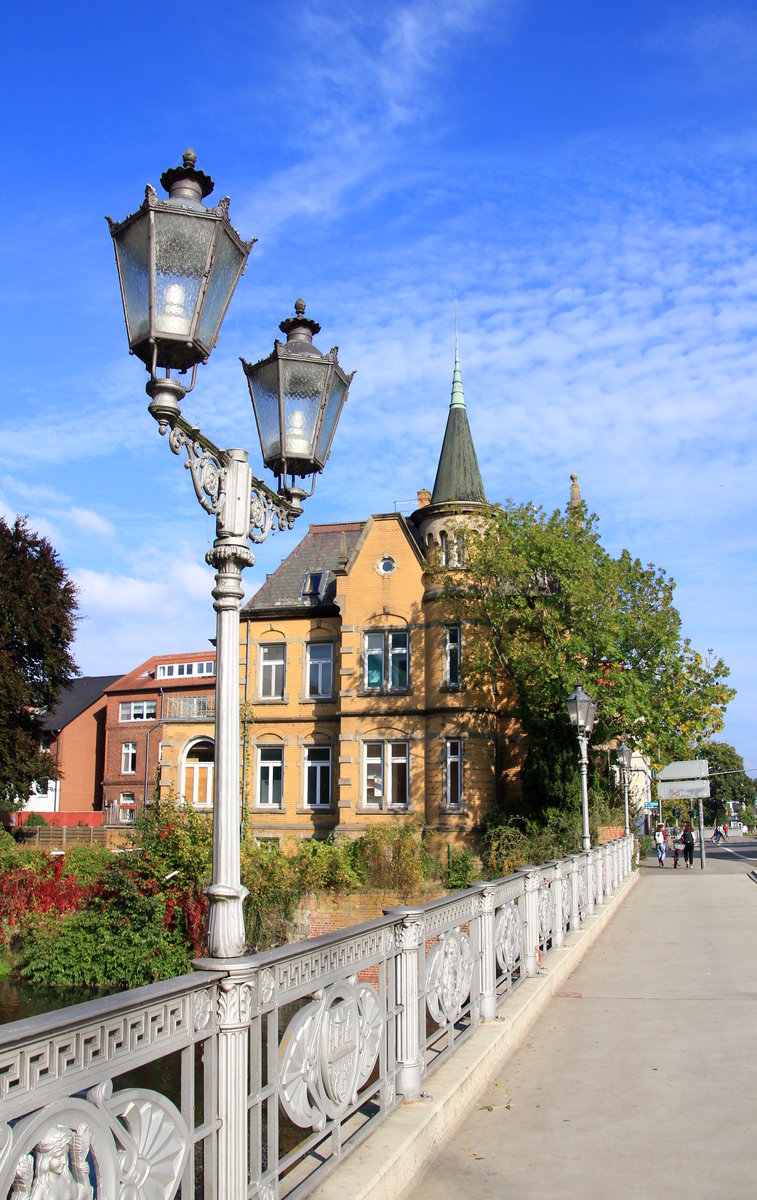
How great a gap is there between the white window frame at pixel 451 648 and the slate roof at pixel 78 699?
1024 inches

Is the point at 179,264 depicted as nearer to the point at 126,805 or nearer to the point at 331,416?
the point at 331,416

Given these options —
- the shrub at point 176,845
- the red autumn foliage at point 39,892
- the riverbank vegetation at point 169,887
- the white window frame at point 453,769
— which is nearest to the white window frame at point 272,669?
the white window frame at point 453,769

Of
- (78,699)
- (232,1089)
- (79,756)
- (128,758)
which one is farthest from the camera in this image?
(78,699)

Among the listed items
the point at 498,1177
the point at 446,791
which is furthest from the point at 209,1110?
the point at 446,791

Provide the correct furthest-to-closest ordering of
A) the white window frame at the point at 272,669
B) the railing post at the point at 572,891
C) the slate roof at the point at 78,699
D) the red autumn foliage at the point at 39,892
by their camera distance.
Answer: the slate roof at the point at 78,699 → the white window frame at the point at 272,669 → the red autumn foliage at the point at 39,892 → the railing post at the point at 572,891

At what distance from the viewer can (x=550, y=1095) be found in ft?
21.3

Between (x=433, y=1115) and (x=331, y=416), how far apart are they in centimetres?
396

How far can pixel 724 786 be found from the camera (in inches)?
4601

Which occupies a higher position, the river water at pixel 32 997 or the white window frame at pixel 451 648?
the white window frame at pixel 451 648

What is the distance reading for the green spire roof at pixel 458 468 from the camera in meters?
33.8

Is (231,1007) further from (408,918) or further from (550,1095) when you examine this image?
(550,1095)

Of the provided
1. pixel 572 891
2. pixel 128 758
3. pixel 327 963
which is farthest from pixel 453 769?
pixel 327 963

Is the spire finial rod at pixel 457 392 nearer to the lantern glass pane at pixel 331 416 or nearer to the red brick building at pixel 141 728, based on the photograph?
the red brick building at pixel 141 728

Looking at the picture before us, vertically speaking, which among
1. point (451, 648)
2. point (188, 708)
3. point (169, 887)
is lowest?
point (169, 887)
